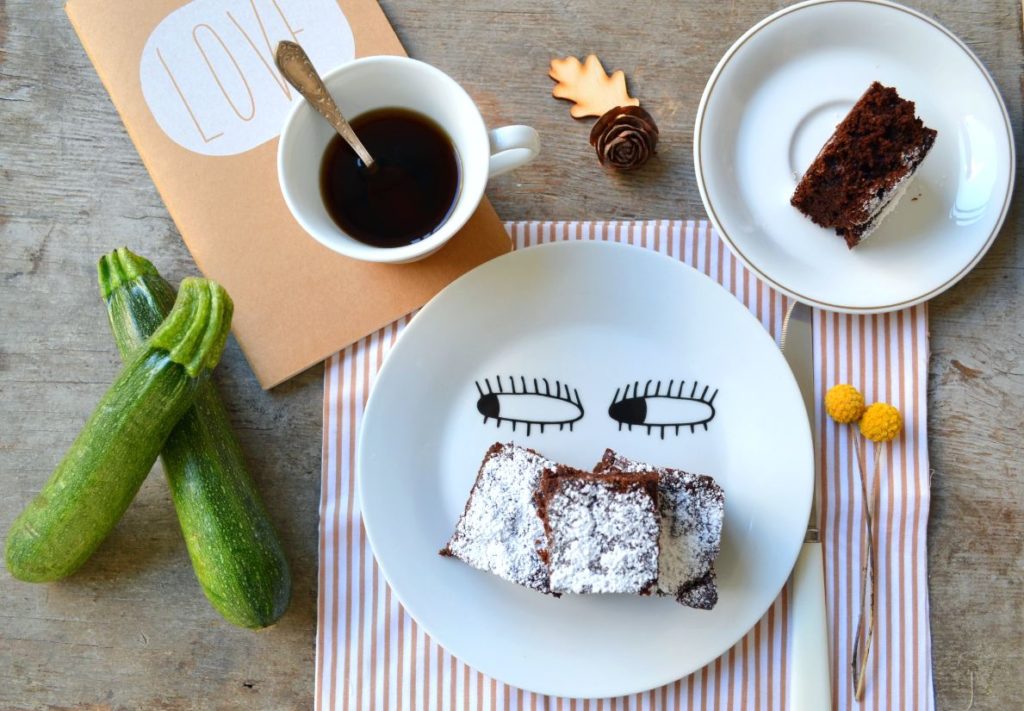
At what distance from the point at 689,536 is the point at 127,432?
104cm

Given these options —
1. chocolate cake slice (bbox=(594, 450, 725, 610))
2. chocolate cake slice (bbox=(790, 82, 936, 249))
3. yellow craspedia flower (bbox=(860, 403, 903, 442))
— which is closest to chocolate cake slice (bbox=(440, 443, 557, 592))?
chocolate cake slice (bbox=(594, 450, 725, 610))

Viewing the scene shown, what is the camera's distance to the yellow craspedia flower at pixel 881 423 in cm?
157

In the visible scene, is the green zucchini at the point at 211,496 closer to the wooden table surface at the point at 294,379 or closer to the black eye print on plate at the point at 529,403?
the wooden table surface at the point at 294,379

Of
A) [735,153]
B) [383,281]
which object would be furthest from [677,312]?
[383,281]

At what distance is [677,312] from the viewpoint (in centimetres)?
157

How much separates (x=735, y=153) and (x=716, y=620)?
92 cm

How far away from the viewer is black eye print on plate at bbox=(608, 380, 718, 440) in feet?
5.20

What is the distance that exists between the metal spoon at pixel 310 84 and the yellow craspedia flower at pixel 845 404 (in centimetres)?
103

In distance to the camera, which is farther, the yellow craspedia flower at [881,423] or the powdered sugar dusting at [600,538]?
the yellow craspedia flower at [881,423]

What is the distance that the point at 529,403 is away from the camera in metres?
1.59

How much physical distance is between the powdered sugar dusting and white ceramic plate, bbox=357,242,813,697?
0.21 m

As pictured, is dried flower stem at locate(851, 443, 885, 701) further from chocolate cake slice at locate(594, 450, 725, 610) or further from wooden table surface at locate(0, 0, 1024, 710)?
chocolate cake slice at locate(594, 450, 725, 610)

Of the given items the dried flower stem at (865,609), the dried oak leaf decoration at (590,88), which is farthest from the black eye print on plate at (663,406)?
the dried oak leaf decoration at (590,88)

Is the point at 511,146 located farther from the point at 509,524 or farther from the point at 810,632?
the point at 810,632
